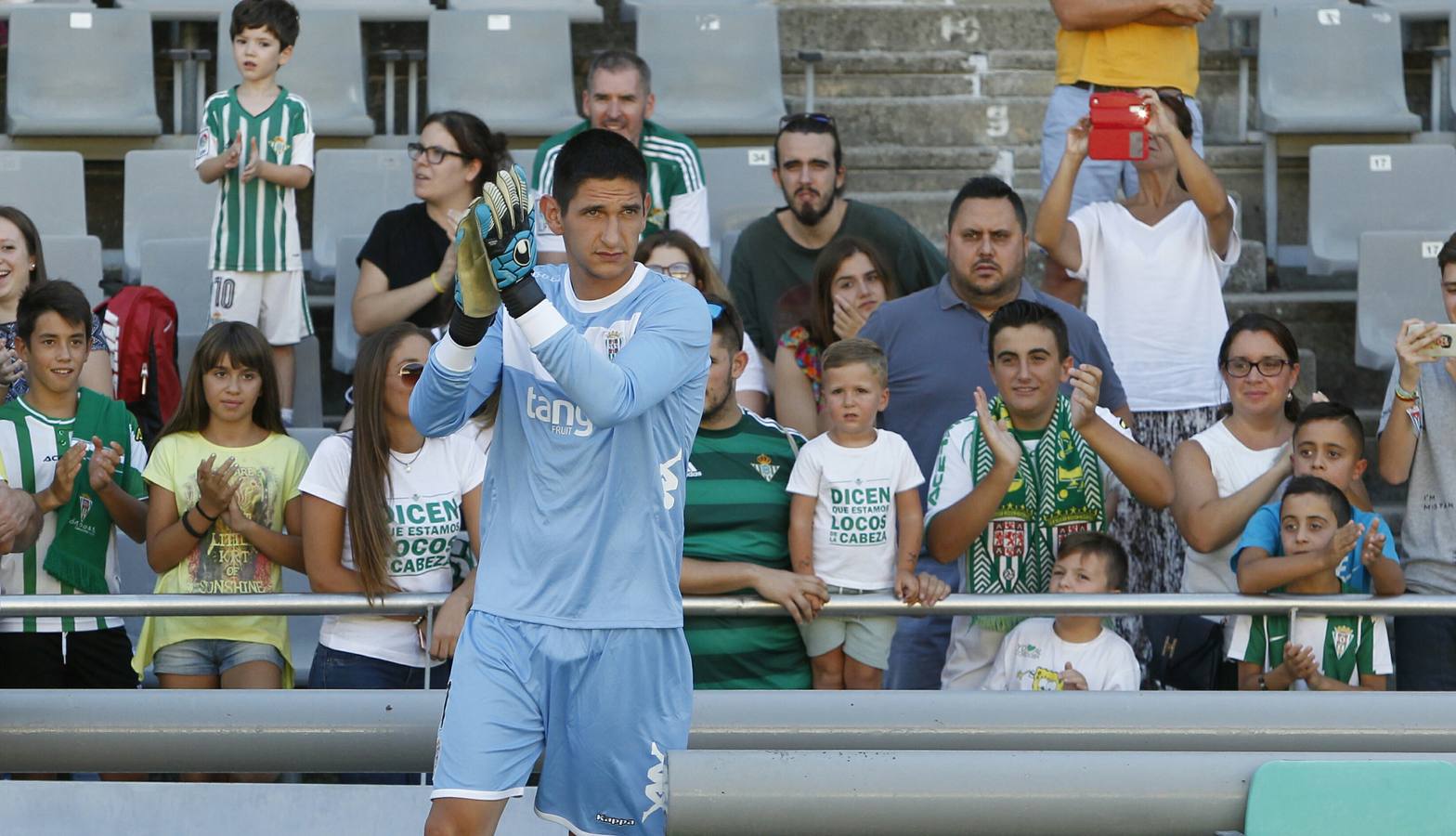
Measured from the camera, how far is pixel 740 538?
15.0ft

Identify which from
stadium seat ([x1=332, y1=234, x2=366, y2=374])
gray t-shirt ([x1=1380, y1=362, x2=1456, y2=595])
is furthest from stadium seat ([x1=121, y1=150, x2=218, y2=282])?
gray t-shirt ([x1=1380, y1=362, x2=1456, y2=595])

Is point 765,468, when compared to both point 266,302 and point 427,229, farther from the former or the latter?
point 266,302

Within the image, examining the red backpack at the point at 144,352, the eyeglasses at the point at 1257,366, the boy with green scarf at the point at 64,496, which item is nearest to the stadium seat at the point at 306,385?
the red backpack at the point at 144,352

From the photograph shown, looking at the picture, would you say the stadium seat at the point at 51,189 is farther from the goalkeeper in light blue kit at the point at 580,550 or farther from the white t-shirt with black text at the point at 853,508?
the goalkeeper in light blue kit at the point at 580,550

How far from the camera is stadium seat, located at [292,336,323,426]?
6.54 m

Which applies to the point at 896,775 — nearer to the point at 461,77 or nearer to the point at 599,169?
the point at 599,169

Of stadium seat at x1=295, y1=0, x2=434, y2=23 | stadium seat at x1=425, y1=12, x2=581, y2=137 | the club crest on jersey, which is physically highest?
stadium seat at x1=295, y1=0, x2=434, y2=23

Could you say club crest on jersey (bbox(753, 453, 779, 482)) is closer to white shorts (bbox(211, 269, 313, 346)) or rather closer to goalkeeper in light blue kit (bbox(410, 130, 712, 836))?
goalkeeper in light blue kit (bbox(410, 130, 712, 836))

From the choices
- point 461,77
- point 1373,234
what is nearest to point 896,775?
point 1373,234

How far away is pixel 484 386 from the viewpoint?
329cm

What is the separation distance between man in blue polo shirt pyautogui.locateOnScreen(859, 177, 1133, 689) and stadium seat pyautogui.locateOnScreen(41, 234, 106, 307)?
3.07m

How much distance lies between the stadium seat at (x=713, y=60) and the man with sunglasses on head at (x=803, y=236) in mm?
2304

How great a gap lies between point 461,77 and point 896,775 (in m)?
5.71

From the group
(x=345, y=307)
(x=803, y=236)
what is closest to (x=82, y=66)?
(x=345, y=307)
